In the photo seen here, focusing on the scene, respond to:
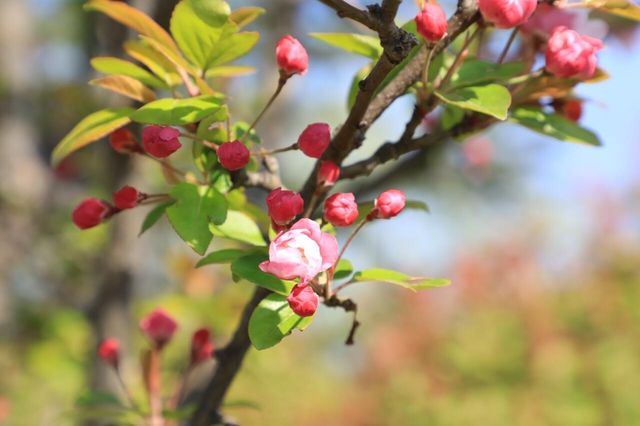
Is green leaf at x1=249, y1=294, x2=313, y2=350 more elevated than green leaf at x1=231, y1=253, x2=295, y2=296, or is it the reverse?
green leaf at x1=231, y1=253, x2=295, y2=296

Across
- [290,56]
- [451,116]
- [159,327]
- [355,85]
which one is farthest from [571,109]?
[159,327]

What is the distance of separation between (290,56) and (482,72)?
0.19 meters

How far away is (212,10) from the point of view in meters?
0.63

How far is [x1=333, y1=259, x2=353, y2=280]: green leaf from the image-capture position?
0.65m

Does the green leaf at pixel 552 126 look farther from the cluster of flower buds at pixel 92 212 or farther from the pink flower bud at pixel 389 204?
the cluster of flower buds at pixel 92 212

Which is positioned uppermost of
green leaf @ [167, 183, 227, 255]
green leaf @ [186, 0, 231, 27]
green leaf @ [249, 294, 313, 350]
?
green leaf @ [186, 0, 231, 27]

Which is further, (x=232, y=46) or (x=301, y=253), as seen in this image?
(x=232, y=46)

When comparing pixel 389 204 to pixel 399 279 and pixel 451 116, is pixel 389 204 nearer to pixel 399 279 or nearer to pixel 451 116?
pixel 399 279

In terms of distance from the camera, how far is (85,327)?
221 centimetres

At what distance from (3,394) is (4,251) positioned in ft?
1.81

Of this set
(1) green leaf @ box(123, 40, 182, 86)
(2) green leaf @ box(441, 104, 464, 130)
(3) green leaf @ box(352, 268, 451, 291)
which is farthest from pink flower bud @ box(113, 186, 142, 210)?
(2) green leaf @ box(441, 104, 464, 130)

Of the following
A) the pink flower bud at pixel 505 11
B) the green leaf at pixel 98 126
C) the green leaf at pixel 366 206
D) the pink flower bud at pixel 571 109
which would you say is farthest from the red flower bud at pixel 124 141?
the pink flower bud at pixel 571 109

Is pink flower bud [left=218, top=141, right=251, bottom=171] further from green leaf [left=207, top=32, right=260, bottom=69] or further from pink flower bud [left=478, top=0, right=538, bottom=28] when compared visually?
pink flower bud [left=478, top=0, right=538, bottom=28]

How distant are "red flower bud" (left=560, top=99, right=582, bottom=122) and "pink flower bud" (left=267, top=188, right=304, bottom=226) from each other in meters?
0.38
